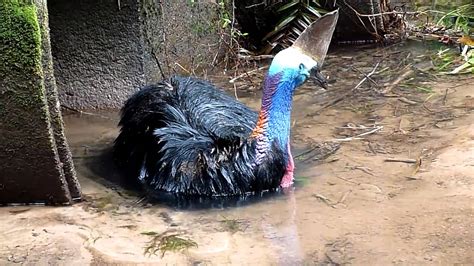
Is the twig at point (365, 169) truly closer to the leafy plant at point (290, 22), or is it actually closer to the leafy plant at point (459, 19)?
the leafy plant at point (290, 22)

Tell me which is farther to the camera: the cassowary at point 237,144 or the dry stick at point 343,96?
the dry stick at point 343,96

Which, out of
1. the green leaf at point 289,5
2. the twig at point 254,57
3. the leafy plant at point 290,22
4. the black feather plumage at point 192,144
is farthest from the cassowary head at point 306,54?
the green leaf at point 289,5

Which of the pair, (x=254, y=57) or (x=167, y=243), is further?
(x=254, y=57)

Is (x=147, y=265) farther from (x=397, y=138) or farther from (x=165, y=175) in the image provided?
(x=397, y=138)

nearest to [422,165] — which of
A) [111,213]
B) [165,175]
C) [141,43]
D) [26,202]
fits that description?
[165,175]

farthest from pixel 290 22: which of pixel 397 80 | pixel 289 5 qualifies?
pixel 397 80

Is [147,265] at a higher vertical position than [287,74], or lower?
lower

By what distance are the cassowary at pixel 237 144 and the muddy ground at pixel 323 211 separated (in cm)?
16

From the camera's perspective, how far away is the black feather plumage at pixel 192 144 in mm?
4262

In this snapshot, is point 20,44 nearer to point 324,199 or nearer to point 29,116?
point 29,116

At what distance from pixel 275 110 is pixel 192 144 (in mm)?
469

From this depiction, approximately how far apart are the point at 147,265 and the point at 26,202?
992mm

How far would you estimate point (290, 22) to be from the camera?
7266 millimetres

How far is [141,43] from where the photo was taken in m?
6.05
